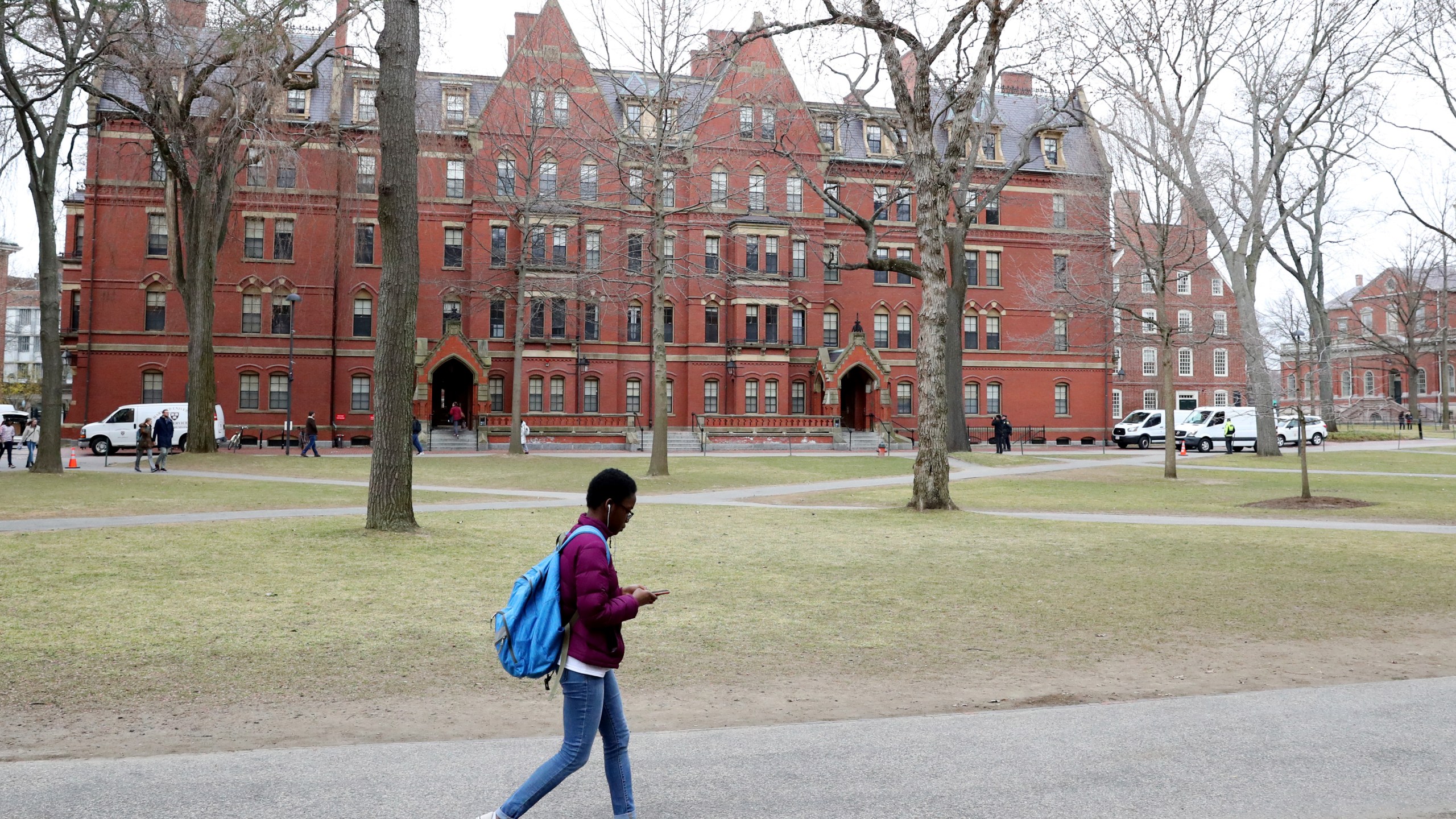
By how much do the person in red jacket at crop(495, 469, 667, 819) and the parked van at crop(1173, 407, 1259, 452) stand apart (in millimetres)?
48877

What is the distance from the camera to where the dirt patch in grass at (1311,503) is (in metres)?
20.4

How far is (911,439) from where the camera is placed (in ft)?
162

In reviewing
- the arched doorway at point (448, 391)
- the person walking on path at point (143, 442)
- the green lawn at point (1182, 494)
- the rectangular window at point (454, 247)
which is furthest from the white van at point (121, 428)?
the green lawn at point (1182, 494)

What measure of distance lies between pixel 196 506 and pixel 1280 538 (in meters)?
17.3

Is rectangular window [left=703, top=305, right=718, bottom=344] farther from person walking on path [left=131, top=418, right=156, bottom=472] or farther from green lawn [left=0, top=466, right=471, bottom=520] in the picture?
green lawn [left=0, top=466, right=471, bottom=520]

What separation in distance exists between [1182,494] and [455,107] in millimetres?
38450

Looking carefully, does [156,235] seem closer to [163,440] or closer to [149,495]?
[163,440]

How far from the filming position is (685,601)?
10.1 m

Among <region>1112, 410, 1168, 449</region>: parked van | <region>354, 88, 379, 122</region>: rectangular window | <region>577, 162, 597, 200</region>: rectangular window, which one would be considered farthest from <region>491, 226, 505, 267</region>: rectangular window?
<region>1112, 410, 1168, 449</region>: parked van

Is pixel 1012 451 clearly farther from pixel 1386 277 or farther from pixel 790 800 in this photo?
pixel 1386 277

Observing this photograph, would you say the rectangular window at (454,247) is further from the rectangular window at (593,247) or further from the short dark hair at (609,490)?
the short dark hair at (609,490)

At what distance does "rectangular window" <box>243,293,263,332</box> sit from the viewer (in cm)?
4706

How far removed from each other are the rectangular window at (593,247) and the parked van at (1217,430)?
2830 centimetres

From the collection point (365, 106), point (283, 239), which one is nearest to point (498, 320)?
point (283, 239)
